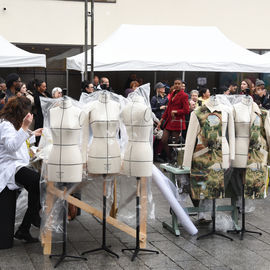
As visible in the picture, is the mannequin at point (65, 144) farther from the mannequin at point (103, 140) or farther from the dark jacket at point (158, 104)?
the dark jacket at point (158, 104)

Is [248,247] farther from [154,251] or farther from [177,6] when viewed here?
[177,6]

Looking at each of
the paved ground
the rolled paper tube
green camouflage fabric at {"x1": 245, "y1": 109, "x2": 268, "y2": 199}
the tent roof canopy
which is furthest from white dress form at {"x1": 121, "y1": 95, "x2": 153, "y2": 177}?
the tent roof canopy

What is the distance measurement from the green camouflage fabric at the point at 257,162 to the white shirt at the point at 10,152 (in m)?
2.32

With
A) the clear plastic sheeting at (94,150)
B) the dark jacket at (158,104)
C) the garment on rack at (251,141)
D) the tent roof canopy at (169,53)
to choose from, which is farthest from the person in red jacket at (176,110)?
the clear plastic sheeting at (94,150)

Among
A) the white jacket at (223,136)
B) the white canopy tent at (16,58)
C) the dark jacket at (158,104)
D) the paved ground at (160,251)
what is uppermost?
the white canopy tent at (16,58)

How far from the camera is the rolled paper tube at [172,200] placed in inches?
237

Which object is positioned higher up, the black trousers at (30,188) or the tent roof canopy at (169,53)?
the tent roof canopy at (169,53)

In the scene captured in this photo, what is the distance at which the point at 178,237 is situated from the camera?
621 cm

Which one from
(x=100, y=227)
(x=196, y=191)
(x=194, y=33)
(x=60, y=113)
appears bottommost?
(x=100, y=227)

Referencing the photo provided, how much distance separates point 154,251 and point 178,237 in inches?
25.1

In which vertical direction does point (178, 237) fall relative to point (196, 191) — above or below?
below

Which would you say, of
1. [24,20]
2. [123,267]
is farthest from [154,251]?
[24,20]

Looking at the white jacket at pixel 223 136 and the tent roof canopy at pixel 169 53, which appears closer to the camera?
the white jacket at pixel 223 136

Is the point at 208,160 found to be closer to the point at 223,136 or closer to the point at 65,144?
the point at 223,136
